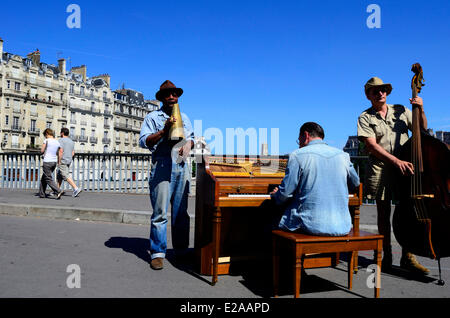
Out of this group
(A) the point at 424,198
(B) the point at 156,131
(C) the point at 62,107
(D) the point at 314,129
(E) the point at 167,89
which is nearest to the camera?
(D) the point at 314,129

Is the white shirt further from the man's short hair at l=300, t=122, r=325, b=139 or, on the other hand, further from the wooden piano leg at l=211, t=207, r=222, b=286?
the man's short hair at l=300, t=122, r=325, b=139

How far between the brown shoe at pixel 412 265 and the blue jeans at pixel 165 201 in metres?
2.88

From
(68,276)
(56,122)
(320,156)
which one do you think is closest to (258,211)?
(320,156)

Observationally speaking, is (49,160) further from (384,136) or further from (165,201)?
A: (384,136)

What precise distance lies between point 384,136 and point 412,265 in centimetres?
169

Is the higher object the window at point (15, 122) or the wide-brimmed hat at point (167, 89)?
the window at point (15, 122)

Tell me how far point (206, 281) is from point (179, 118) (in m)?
1.89

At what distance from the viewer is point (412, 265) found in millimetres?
4676

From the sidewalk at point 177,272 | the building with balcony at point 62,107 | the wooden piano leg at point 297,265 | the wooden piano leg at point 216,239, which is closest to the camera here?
the wooden piano leg at point 297,265

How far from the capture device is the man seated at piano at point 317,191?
361cm

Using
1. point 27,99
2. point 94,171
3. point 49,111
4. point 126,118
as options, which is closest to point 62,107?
point 49,111

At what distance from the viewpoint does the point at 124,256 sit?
5.11 metres

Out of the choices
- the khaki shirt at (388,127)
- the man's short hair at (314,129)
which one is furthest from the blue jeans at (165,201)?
the khaki shirt at (388,127)

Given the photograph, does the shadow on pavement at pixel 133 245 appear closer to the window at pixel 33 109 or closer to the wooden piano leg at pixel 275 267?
the wooden piano leg at pixel 275 267
